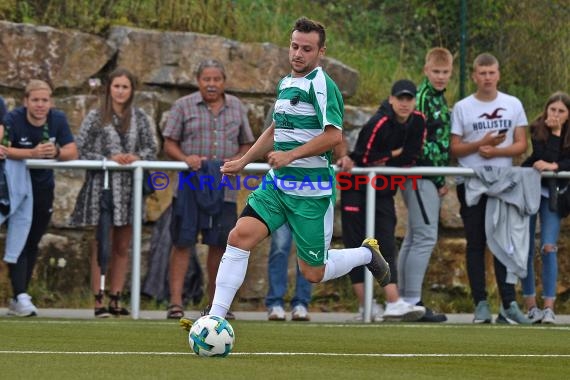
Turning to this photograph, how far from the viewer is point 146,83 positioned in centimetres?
1379

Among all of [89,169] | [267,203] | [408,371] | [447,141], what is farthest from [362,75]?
[408,371]

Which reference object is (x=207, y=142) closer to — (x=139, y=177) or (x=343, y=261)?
(x=139, y=177)

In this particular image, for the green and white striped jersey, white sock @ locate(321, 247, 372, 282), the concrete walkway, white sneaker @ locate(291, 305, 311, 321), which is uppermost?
the green and white striped jersey

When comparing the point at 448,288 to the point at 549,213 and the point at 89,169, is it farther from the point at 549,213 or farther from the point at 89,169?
the point at 89,169

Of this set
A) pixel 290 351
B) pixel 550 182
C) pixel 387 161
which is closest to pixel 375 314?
pixel 387 161

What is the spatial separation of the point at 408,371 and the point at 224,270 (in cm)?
148

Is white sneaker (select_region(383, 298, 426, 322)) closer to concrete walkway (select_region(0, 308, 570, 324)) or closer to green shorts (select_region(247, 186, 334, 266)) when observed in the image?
concrete walkway (select_region(0, 308, 570, 324))

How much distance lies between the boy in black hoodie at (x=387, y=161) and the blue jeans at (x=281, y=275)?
46 centimetres

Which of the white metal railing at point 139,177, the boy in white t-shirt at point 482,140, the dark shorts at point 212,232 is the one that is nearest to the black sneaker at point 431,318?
the boy in white t-shirt at point 482,140

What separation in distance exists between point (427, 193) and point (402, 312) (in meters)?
1.06

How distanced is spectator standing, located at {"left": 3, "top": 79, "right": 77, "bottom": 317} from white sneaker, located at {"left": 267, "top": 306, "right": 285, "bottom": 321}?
1914mm

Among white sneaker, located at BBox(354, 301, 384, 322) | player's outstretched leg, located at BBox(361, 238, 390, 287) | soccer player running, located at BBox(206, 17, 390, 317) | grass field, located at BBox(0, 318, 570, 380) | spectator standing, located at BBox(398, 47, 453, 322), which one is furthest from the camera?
spectator standing, located at BBox(398, 47, 453, 322)

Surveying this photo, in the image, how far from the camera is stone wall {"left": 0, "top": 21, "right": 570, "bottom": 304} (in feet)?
43.2

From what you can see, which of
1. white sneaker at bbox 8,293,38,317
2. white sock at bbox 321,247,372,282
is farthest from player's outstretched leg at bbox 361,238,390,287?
Result: white sneaker at bbox 8,293,38,317
